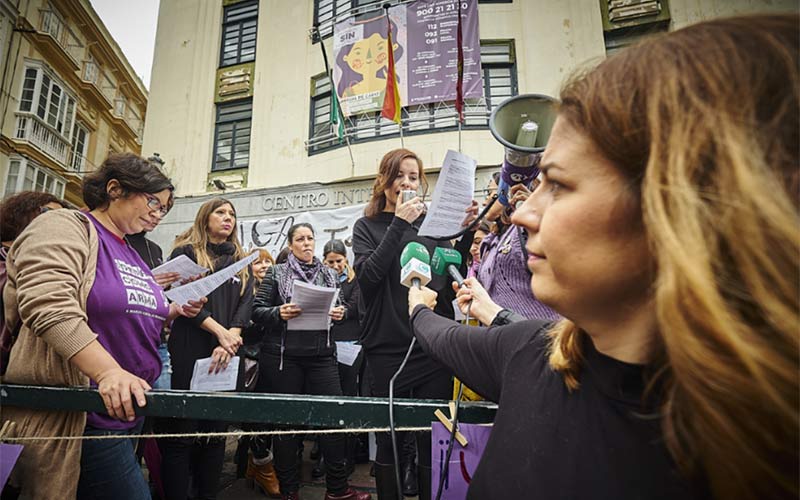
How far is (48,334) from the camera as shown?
141 cm

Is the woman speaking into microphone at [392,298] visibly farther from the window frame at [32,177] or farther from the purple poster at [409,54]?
the window frame at [32,177]

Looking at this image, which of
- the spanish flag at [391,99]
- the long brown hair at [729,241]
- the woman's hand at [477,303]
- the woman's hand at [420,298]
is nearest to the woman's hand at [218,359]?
the woman's hand at [420,298]

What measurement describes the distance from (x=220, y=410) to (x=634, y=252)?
1.26 metres

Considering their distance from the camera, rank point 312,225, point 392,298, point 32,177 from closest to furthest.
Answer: point 392,298 < point 312,225 < point 32,177

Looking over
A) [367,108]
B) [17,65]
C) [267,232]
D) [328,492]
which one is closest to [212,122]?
[267,232]

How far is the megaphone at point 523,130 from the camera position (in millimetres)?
1810

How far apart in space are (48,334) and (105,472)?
0.59 metres

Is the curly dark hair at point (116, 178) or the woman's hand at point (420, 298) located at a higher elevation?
the curly dark hair at point (116, 178)

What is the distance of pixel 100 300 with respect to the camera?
63.9 inches

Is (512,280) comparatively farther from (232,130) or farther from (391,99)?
(232,130)

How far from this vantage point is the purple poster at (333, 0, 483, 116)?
28.4 ft

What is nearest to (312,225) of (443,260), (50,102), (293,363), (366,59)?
(366,59)

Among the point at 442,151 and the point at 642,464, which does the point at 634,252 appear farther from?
the point at 442,151

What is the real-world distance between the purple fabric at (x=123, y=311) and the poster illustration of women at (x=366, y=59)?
804cm
